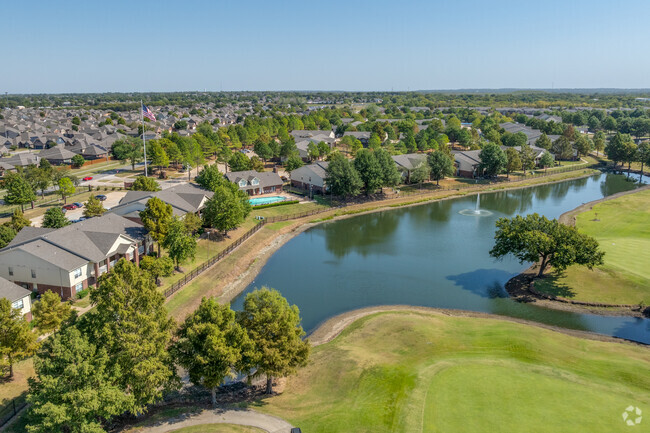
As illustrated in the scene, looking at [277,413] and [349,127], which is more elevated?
[349,127]

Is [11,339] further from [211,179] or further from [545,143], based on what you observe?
[545,143]

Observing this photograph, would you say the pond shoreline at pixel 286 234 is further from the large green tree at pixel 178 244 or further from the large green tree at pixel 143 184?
the large green tree at pixel 143 184

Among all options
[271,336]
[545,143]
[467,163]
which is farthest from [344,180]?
[545,143]

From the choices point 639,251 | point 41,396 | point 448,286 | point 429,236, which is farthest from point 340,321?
point 639,251

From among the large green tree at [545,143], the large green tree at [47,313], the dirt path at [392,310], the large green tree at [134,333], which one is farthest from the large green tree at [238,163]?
the large green tree at [545,143]

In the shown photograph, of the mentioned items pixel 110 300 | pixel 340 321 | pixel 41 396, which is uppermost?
pixel 110 300

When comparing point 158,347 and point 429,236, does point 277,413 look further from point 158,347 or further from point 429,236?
point 429,236

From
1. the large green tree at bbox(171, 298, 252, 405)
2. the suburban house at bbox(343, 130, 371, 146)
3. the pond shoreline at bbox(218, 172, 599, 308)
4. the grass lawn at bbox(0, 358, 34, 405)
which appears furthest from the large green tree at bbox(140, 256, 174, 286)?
the suburban house at bbox(343, 130, 371, 146)
